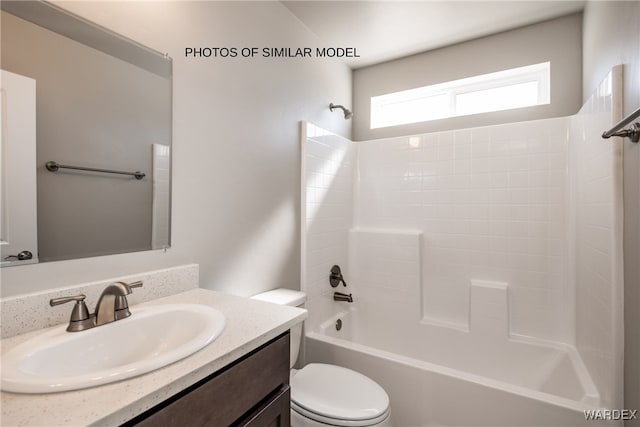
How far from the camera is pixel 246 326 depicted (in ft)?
2.95

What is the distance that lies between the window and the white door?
2355mm

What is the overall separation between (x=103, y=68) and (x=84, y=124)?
0.22 meters

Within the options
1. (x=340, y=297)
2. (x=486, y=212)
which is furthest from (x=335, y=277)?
(x=486, y=212)

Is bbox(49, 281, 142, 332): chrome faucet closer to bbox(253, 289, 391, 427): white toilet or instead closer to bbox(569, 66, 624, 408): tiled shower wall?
bbox(253, 289, 391, 427): white toilet

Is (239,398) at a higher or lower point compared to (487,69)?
lower

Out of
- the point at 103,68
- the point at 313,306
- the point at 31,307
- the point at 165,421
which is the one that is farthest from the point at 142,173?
the point at 313,306

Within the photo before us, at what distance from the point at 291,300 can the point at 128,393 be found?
1.08 meters

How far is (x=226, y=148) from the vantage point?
146 cm

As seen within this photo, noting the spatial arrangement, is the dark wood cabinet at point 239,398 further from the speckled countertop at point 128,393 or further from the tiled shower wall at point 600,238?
the tiled shower wall at point 600,238

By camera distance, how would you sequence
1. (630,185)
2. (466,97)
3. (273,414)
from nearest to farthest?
(273,414), (630,185), (466,97)

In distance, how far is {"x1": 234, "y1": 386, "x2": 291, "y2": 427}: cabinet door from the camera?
826mm

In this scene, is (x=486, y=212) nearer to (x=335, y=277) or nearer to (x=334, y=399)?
(x=335, y=277)

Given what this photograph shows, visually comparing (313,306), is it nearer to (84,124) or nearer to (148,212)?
(148,212)

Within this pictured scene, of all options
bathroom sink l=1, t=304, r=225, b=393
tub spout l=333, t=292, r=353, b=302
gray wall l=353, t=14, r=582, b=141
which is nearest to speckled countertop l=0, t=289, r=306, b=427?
bathroom sink l=1, t=304, r=225, b=393
